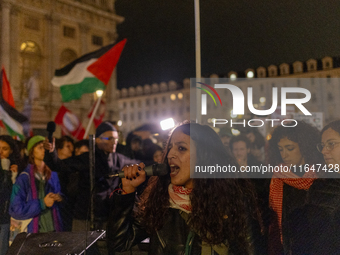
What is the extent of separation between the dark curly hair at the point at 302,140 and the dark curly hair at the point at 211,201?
1.09 meters

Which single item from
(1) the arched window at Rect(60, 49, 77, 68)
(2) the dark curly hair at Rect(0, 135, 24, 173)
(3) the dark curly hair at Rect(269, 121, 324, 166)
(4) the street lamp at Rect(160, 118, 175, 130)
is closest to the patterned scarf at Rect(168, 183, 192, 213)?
(4) the street lamp at Rect(160, 118, 175, 130)

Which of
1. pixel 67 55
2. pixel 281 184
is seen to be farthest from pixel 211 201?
pixel 67 55

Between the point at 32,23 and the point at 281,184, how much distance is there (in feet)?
82.8

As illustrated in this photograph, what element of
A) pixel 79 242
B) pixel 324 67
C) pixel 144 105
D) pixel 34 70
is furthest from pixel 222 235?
pixel 144 105

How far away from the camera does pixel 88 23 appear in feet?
86.1

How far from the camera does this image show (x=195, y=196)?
2.10 metres

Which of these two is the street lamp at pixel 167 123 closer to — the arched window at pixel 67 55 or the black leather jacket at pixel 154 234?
the black leather jacket at pixel 154 234

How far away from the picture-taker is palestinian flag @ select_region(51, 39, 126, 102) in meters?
6.93

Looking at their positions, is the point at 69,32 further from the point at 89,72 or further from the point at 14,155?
the point at 14,155

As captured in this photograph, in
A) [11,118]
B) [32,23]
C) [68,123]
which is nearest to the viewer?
[11,118]

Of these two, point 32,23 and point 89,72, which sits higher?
point 32,23

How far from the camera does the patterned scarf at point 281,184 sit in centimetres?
291

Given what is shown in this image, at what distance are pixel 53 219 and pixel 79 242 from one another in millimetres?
2220

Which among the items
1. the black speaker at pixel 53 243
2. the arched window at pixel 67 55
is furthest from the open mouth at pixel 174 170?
the arched window at pixel 67 55
